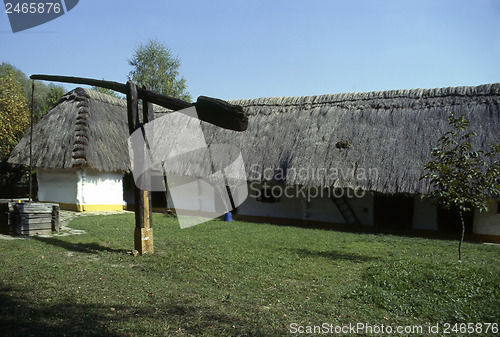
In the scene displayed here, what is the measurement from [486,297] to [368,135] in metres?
8.37

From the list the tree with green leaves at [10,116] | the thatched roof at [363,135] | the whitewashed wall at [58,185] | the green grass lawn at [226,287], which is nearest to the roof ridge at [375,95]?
the thatched roof at [363,135]

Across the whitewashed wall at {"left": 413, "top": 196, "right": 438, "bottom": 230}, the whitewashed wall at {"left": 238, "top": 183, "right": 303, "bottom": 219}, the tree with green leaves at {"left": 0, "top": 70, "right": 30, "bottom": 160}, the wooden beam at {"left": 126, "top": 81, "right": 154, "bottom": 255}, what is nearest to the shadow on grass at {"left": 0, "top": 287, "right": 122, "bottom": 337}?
the wooden beam at {"left": 126, "top": 81, "right": 154, "bottom": 255}

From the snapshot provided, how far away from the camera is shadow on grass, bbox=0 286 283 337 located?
3502 millimetres

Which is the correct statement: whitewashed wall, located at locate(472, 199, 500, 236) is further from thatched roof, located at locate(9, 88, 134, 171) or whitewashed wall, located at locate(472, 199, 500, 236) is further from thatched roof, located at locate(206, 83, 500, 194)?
thatched roof, located at locate(9, 88, 134, 171)

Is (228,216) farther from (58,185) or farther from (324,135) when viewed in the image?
(58,185)

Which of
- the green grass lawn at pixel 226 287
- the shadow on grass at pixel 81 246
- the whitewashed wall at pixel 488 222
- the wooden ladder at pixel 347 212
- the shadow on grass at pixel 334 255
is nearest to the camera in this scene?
the green grass lawn at pixel 226 287

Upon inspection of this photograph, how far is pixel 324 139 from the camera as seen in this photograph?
1341cm

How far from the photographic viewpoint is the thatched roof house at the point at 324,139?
1173 centimetres

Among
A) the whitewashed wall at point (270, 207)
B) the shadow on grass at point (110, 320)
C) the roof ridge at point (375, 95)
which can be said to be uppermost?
the roof ridge at point (375, 95)

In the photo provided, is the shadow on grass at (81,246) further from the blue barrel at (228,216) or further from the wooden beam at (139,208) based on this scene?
the blue barrel at (228,216)

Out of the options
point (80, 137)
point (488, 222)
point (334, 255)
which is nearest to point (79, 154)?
point (80, 137)

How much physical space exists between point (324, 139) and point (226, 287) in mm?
9040

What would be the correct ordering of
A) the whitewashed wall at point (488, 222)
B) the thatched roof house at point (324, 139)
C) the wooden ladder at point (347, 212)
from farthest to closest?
the wooden ladder at point (347, 212) → the thatched roof house at point (324, 139) → the whitewashed wall at point (488, 222)

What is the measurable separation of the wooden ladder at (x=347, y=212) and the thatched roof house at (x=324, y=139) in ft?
0.53
